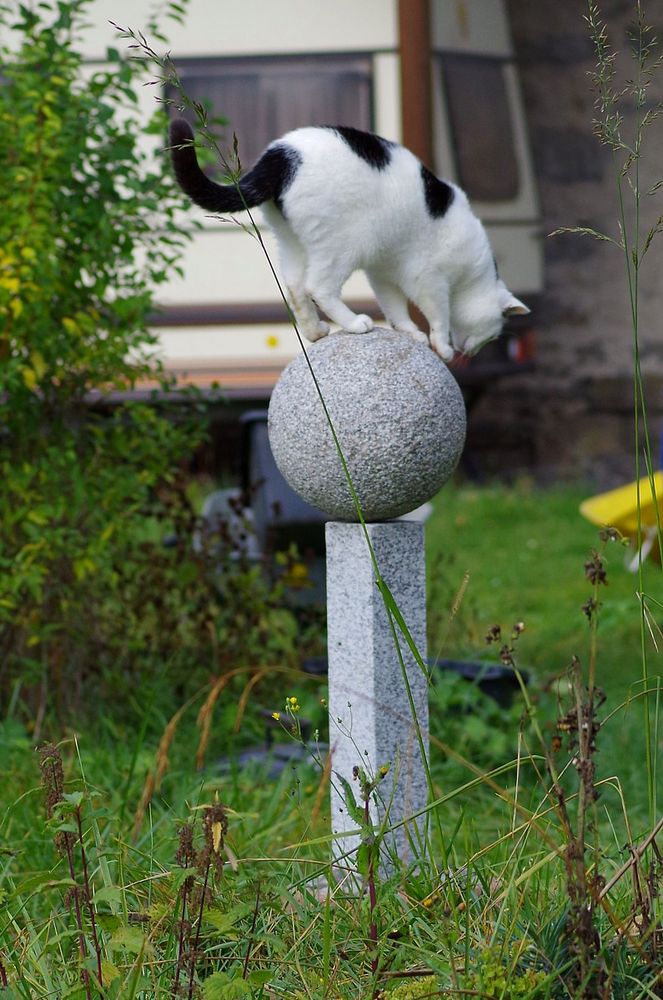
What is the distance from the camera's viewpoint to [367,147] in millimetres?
2580

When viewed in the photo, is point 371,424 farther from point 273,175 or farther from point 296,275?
point 273,175

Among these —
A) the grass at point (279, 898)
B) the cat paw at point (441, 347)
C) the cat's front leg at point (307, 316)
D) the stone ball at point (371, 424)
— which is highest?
the cat's front leg at point (307, 316)

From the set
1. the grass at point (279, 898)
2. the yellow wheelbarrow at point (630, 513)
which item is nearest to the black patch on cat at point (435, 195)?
the grass at point (279, 898)

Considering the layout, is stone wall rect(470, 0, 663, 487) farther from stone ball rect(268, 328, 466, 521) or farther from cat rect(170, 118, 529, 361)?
stone ball rect(268, 328, 466, 521)

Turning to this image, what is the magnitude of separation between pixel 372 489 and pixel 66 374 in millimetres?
1646

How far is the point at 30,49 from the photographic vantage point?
3.69m

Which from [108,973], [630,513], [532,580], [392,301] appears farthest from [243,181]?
[532,580]

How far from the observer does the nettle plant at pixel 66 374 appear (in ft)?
11.7

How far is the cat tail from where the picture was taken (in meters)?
2.48

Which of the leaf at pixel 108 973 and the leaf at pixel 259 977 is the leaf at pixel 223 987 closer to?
the leaf at pixel 259 977

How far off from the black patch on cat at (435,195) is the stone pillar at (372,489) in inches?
11.9

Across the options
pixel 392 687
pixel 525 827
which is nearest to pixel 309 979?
pixel 525 827

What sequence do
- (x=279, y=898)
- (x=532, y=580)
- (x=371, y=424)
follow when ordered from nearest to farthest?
(x=279, y=898), (x=371, y=424), (x=532, y=580)

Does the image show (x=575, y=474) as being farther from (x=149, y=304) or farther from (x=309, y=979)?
(x=309, y=979)
